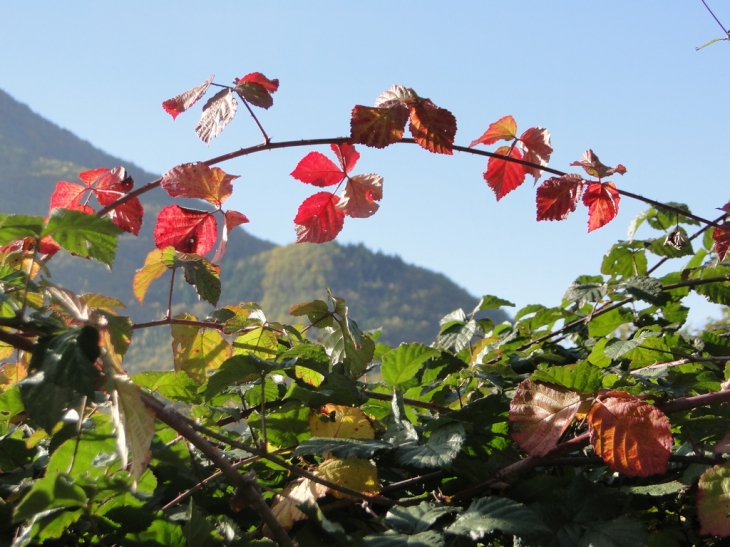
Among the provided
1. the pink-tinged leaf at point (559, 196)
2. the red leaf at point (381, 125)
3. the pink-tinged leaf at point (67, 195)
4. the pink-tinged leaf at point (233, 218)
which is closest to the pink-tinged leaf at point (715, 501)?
the pink-tinged leaf at point (559, 196)

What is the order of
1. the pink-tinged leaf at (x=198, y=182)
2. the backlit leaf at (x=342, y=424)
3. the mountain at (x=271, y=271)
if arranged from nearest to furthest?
the backlit leaf at (x=342, y=424), the pink-tinged leaf at (x=198, y=182), the mountain at (x=271, y=271)

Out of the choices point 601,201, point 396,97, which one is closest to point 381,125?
point 396,97

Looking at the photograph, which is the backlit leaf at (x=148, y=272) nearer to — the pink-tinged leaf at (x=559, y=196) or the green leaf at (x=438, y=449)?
the green leaf at (x=438, y=449)

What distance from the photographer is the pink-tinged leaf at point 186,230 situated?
3.18ft

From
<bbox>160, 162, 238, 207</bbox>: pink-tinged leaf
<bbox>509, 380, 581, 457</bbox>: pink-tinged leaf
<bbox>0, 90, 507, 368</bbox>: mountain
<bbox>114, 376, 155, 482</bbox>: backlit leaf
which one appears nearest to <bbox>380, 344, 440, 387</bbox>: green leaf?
<bbox>509, 380, 581, 457</bbox>: pink-tinged leaf

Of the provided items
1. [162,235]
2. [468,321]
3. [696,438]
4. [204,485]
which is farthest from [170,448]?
[468,321]

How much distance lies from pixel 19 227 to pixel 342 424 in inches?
17.0

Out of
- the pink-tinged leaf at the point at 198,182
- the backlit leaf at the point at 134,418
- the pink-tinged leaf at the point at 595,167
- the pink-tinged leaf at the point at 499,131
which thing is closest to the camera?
the backlit leaf at the point at 134,418

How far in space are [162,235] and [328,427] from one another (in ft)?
1.29

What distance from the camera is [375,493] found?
2.30 ft

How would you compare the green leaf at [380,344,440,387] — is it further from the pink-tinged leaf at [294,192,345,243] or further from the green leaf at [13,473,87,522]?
the green leaf at [13,473,87,522]

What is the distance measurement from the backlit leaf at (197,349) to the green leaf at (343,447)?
12.0 inches

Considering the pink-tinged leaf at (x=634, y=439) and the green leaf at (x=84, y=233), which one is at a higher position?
the green leaf at (x=84, y=233)

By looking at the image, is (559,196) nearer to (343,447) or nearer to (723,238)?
(723,238)
